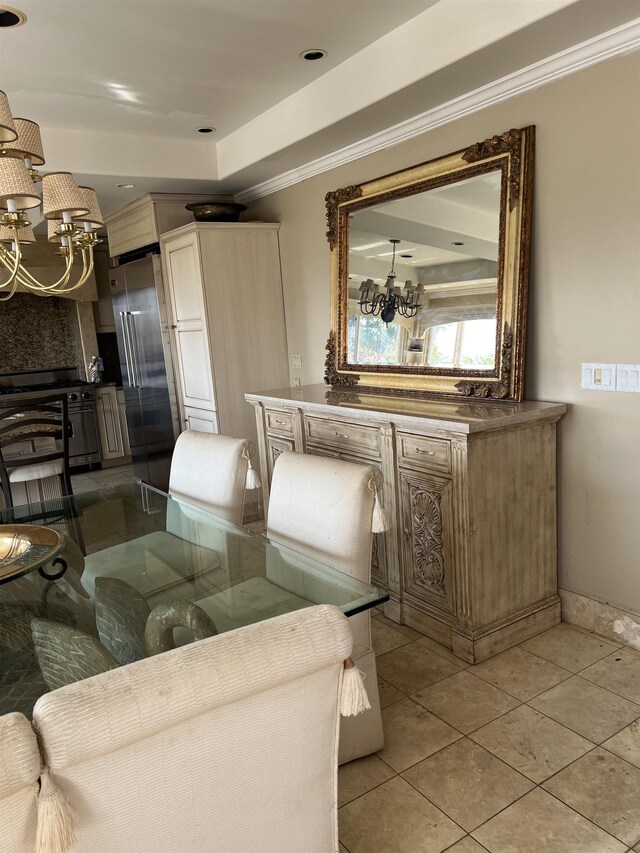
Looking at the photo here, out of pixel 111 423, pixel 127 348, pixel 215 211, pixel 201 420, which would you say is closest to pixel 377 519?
pixel 201 420

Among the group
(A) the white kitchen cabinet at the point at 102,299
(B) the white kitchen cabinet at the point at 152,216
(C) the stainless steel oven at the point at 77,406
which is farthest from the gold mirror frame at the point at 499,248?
(A) the white kitchen cabinet at the point at 102,299

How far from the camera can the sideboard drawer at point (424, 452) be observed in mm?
2488

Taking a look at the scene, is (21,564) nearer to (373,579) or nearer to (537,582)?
(373,579)

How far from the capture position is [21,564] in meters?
1.85

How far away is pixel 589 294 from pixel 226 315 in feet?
8.01

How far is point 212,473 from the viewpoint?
2.57 m

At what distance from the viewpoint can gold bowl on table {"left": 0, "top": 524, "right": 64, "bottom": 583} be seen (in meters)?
1.83

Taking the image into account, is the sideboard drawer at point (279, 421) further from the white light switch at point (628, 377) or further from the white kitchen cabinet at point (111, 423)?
the white kitchen cabinet at point (111, 423)

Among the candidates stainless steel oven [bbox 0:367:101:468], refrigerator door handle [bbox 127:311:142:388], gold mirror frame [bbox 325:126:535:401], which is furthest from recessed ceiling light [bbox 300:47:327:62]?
stainless steel oven [bbox 0:367:101:468]

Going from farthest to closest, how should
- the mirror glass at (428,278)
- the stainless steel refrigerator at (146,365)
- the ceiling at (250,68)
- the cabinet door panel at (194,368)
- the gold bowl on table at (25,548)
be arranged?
the stainless steel refrigerator at (146,365), the cabinet door panel at (194,368), the mirror glass at (428,278), the ceiling at (250,68), the gold bowl on table at (25,548)

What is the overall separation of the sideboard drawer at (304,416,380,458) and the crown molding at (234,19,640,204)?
4.80 feet

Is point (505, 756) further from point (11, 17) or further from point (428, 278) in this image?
point (11, 17)

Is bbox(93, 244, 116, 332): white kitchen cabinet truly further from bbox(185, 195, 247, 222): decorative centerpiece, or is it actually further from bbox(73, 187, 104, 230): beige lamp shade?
bbox(73, 187, 104, 230): beige lamp shade

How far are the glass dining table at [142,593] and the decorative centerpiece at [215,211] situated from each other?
2402 mm
